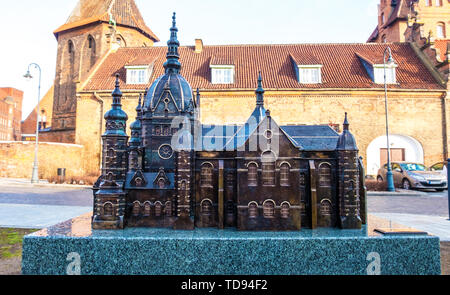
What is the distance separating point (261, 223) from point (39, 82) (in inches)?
1214

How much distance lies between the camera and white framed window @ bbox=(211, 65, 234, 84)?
28991mm

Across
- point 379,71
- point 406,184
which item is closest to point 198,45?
point 379,71

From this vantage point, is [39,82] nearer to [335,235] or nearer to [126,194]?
[126,194]

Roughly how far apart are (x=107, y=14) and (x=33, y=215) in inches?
1383

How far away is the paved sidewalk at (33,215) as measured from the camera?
9852mm

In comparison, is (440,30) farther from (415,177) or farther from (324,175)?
(324,175)

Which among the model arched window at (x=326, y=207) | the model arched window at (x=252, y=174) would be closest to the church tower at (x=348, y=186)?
the model arched window at (x=326, y=207)

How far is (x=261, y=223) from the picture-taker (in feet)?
20.4

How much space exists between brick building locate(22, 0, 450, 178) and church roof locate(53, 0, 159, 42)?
10207mm

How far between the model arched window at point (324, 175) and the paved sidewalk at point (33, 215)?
8.64 m

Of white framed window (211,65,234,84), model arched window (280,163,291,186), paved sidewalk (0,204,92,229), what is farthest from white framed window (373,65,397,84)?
paved sidewalk (0,204,92,229)

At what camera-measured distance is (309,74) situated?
28.6 metres

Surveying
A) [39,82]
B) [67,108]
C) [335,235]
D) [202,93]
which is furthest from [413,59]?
[67,108]

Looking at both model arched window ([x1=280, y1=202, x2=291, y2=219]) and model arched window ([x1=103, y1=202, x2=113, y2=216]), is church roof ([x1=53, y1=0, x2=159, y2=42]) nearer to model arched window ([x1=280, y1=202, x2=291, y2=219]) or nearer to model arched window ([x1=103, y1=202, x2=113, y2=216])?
model arched window ([x1=103, y1=202, x2=113, y2=216])
